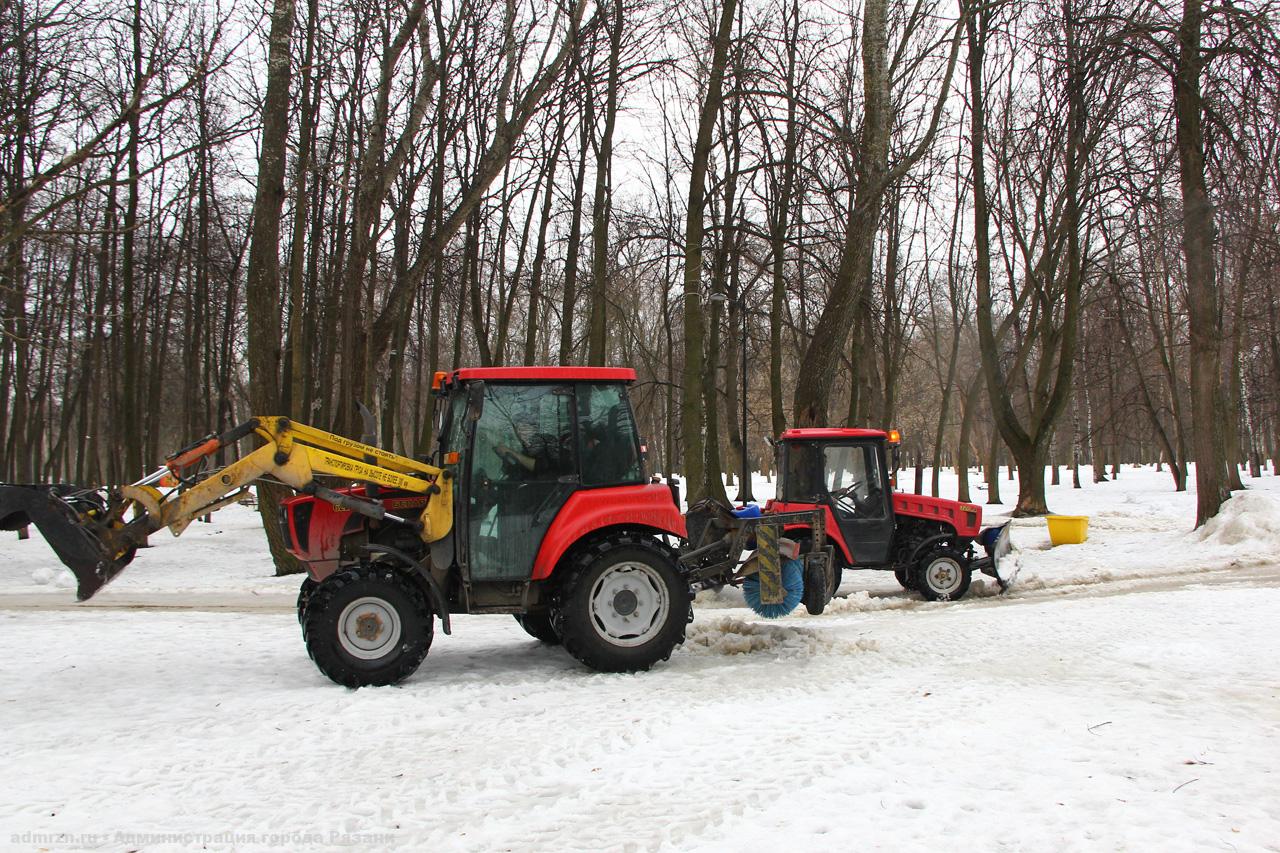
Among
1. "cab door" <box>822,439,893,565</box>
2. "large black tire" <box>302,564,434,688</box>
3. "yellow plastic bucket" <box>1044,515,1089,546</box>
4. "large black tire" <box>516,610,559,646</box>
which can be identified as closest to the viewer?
"large black tire" <box>302,564,434,688</box>

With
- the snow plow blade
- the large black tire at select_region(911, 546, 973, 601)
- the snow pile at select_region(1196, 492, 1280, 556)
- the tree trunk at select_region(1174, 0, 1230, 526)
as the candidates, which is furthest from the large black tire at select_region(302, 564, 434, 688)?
the tree trunk at select_region(1174, 0, 1230, 526)

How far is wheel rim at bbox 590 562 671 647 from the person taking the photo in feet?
21.1

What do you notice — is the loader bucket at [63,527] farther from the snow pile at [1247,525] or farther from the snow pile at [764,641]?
the snow pile at [1247,525]

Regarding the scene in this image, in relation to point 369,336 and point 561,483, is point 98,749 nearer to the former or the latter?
point 561,483

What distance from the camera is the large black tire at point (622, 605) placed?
630cm

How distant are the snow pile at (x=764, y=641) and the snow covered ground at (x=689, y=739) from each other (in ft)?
0.11

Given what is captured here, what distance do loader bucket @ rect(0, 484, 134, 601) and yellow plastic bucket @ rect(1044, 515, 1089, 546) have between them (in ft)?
43.6

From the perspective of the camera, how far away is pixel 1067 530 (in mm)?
14344

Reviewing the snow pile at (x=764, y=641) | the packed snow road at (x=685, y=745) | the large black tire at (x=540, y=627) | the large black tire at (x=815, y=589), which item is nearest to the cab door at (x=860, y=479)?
the large black tire at (x=815, y=589)

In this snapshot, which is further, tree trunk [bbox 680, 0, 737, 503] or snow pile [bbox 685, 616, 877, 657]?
tree trunk [bbox 680, 0, 737, 503]

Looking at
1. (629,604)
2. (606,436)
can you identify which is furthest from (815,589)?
(606,436)

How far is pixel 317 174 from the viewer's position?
1864cm

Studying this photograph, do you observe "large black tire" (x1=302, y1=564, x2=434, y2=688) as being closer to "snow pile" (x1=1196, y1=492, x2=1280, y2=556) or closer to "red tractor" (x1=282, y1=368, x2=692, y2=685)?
"red tractor" (x1=282, y1=368, x2=692, y2=685)

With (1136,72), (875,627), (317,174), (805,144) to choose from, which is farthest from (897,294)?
(875,627)
